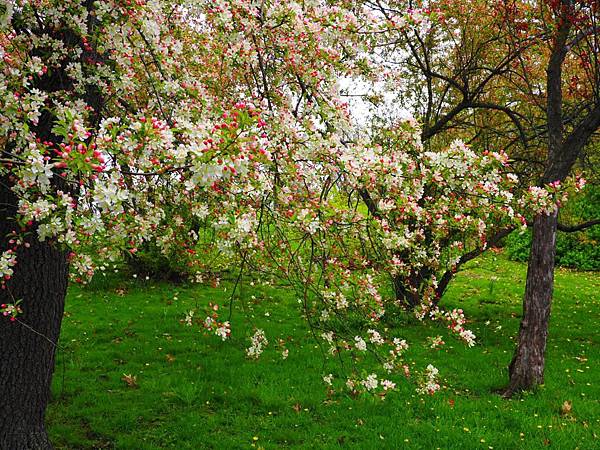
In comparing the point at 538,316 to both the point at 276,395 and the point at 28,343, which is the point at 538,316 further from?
the point at 28,343

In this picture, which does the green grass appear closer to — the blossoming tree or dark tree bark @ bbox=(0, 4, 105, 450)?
dark tree bark @ bbox=(0, 4, 105, 450)

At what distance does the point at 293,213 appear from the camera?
12.0ft

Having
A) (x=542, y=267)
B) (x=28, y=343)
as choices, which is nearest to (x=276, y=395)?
(x=28, y=343)

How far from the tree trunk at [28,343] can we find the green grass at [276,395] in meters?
0.47

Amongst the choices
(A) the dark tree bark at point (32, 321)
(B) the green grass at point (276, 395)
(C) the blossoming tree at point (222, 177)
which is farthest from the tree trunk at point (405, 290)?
(A) the dark tree bark at point (32, 321)

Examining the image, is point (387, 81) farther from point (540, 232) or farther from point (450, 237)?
point (450, 237)

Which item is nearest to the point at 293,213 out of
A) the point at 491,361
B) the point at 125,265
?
the point at 491,361

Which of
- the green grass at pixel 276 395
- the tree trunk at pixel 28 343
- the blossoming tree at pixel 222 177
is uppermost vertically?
the blossoming tree at pixel 222 177

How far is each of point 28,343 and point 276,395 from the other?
2979 millimetres

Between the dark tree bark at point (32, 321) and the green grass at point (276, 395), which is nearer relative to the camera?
the dark tree bark at point (32, 321)

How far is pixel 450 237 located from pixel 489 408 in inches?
109

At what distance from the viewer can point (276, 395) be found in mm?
6371

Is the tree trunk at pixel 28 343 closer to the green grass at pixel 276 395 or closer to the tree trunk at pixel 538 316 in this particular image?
the green grass at pixel 276 395

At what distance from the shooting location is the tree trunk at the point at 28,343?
4398mm
